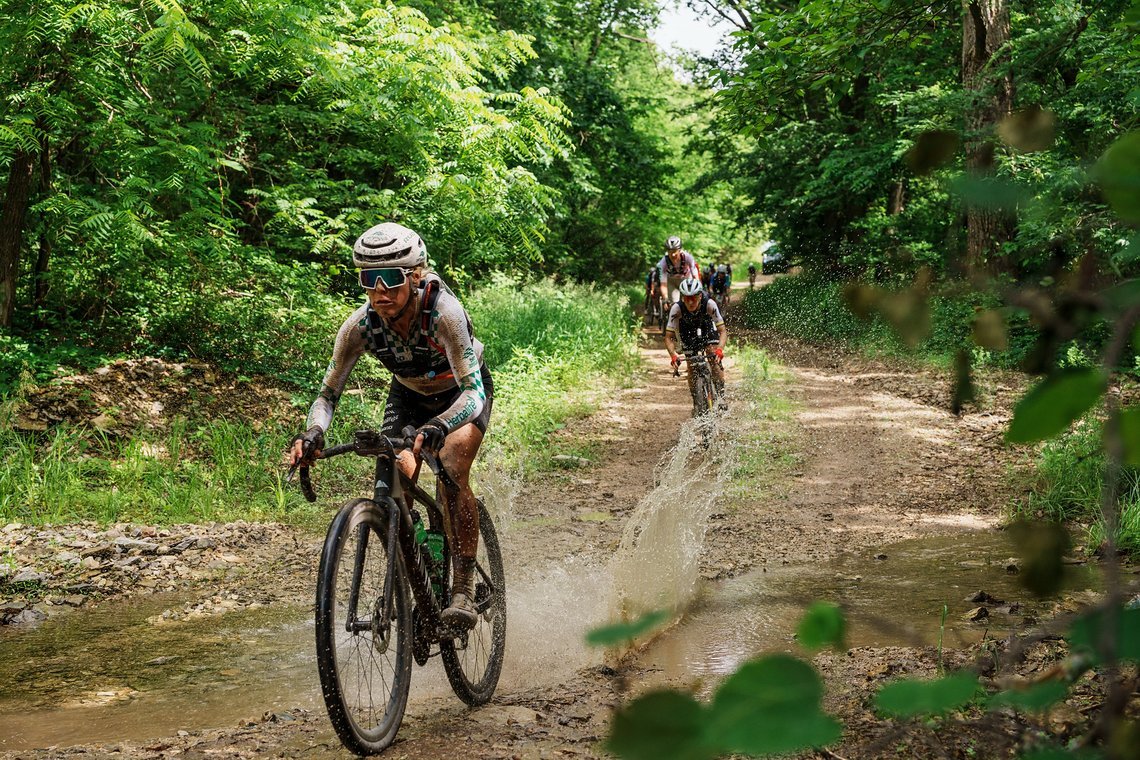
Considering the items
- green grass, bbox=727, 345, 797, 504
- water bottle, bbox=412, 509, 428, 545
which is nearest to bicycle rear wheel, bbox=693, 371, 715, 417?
green grass, bbox=727, 345, 797, 504

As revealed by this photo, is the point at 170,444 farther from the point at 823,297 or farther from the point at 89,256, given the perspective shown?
the point at 823,297

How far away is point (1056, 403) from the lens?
2.93ft

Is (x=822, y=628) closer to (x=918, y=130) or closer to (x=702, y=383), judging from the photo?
(x=702, y=383)

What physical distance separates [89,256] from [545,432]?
19.4 ft

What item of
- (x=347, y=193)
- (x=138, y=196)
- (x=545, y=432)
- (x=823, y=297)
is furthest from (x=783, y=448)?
A: (x=823, y=297)

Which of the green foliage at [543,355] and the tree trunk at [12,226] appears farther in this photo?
the green foliage at [543,355]

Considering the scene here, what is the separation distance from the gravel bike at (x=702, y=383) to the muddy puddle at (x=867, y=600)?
13.9ft

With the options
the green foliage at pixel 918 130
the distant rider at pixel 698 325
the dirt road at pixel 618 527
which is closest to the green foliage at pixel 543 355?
the dirt road at pixel 618 527

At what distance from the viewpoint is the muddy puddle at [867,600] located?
4.86 meters

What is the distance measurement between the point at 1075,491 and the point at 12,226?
1072 centimetres

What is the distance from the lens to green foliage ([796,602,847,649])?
35.3 inches

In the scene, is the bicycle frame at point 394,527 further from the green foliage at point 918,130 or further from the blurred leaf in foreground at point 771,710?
the blurred leaf in foreground at point 771,710

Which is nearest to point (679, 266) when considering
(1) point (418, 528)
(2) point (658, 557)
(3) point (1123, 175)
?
(2) point (658, 557)

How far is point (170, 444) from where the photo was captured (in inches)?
367
